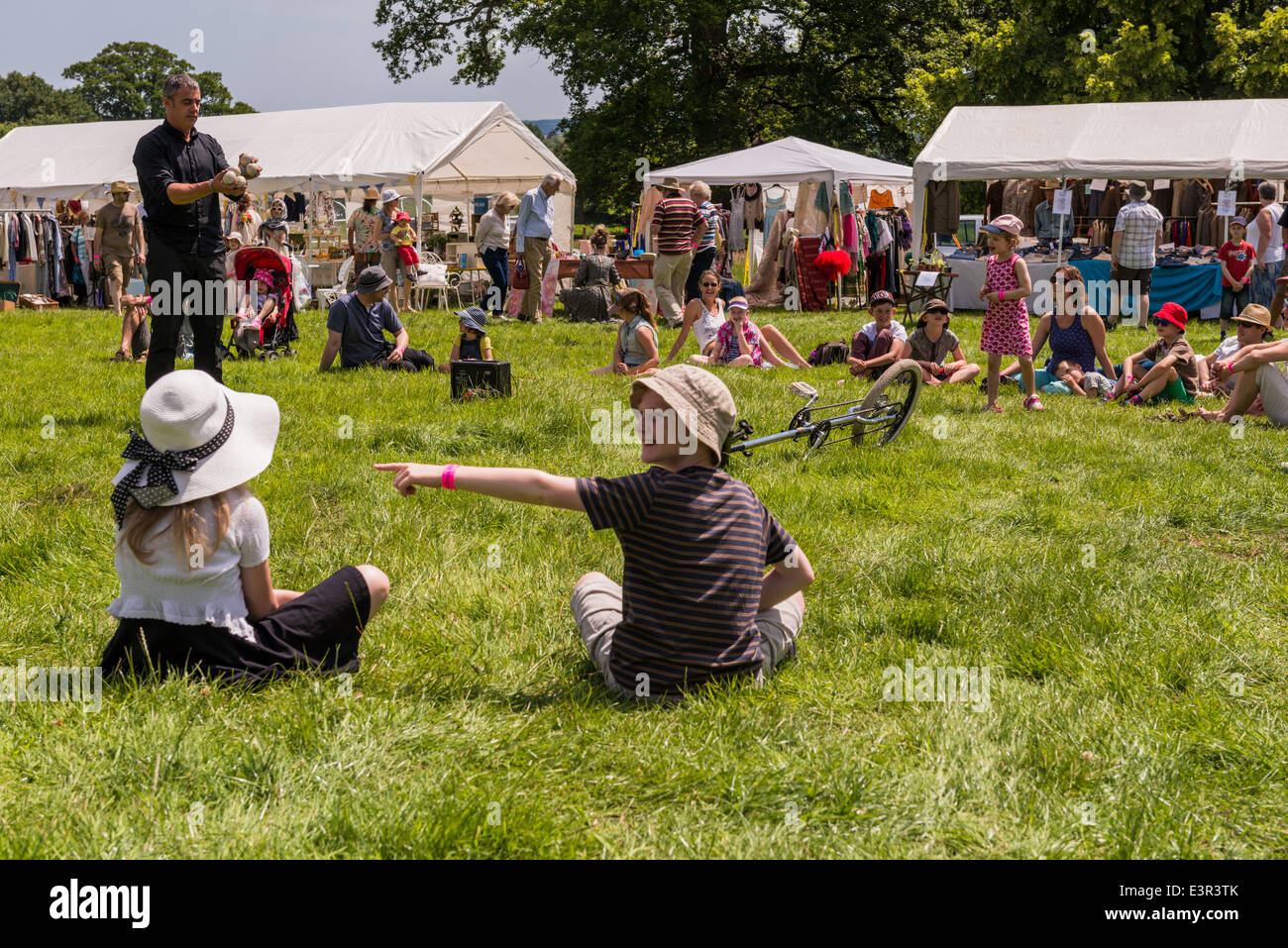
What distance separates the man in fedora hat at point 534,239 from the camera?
661 inches

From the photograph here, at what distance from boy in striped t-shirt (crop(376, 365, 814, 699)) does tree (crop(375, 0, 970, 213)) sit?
99.5ft

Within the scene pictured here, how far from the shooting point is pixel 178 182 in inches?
288

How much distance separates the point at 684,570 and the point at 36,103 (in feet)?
391

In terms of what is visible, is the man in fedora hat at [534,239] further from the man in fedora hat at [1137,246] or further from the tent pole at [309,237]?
the man in fedora hat at [1137,246]

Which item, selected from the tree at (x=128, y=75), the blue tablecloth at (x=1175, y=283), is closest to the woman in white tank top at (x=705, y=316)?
the blue tablecloth at (x=1175, y=283)

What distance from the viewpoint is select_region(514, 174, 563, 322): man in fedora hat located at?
55.1 ft

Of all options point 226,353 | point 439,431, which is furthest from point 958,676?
point 226,353

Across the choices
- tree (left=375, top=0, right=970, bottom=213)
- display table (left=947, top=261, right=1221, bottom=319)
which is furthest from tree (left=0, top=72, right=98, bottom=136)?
display table (left=947, top=261, right=1221, bottom=319)

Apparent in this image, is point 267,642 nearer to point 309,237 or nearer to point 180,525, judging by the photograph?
point 180,525

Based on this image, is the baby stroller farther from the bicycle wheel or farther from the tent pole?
the bicycle wheel

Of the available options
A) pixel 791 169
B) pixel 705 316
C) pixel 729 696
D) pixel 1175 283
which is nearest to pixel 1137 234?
pixel 1175 283

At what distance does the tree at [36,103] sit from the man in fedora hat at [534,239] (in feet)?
314
